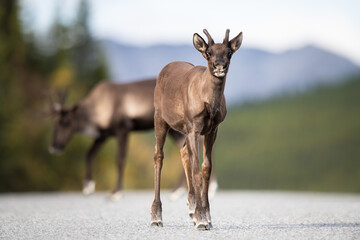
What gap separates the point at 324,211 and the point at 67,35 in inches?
1495

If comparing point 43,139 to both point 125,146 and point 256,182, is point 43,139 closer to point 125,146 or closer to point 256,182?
point 125,146

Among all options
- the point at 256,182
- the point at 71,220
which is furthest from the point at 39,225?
the point at 256,182

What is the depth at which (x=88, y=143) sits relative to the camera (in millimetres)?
37750

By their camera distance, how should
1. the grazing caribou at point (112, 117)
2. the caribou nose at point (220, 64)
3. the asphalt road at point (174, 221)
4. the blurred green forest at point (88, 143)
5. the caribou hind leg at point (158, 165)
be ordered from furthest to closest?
the blurred green forest at point (88, 143) < the grazing caribou at point (112, 117) < the caribou hind leg at point (158, 165) < the asphalt road at point (174, 221) < the caribou nose at point (220, 64)

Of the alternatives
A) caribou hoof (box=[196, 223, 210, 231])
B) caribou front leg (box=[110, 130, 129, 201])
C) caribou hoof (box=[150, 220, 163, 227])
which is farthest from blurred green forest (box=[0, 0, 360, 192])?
caribou hoof (box=[196, 223, 210, 231])

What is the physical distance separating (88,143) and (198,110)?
29.6 m

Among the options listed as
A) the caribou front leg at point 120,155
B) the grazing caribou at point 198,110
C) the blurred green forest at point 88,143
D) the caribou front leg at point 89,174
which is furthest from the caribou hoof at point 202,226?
the blurred green forest at point 88,143

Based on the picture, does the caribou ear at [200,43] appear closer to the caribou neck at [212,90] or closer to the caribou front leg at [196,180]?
the caribou neck at [212,90]

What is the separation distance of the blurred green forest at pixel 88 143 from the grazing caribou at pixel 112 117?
3.16ft

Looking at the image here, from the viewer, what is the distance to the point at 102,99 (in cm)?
1752

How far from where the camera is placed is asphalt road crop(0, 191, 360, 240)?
849cm

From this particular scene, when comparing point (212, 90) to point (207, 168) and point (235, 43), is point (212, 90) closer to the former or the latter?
point (235, 43)

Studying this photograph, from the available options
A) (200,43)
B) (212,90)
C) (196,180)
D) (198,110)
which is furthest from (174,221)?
(200,43)

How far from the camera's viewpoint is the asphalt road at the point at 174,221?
27.9 ft
